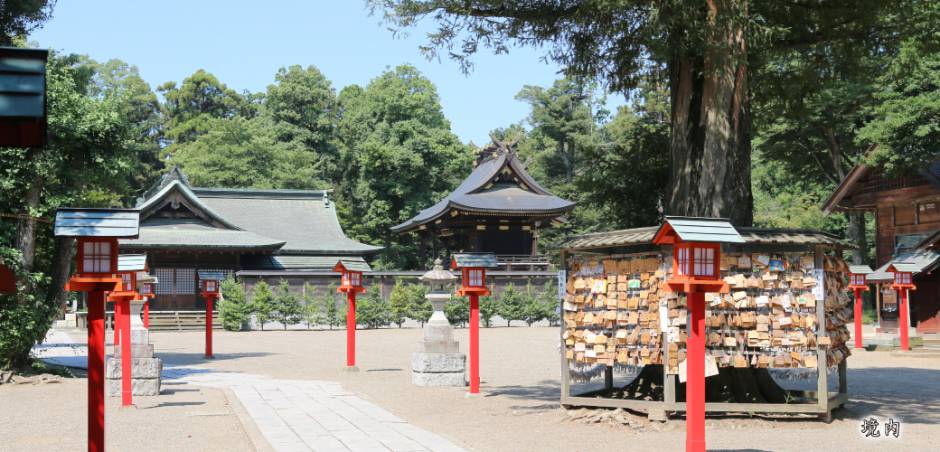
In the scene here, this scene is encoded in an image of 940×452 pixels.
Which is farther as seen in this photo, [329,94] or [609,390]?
[329,94]

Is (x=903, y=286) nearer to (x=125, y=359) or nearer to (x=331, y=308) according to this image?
(x=125, y=359)

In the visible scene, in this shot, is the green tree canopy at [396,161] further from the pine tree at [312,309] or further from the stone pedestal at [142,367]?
the stone pedestal at [142,367]

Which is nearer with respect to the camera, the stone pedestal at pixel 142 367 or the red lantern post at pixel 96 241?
the red lantern post at pixel 96 241

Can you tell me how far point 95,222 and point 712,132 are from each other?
736cm

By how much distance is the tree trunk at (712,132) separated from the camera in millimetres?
11773

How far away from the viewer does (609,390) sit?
13.0 metres

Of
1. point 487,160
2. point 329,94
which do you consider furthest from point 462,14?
point 329,94

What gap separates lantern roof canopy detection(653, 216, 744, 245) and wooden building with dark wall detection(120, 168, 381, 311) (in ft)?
105

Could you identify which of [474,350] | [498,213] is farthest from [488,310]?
[474,350]

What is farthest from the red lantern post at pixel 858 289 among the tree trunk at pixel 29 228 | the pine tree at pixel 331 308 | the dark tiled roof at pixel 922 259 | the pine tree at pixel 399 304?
the pine tree at pixel 331 308

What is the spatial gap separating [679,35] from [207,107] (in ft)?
213

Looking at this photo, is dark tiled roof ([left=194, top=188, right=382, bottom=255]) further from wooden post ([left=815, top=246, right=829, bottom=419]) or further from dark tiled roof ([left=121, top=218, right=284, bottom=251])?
wooden post ([left=815, top=246, right=829, bottom=419])

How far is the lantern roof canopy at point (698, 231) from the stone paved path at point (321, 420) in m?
3.02

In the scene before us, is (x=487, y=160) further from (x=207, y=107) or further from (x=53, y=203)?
(x=53, y=203)
